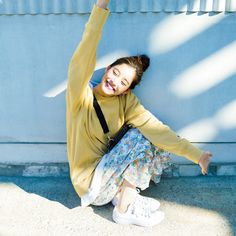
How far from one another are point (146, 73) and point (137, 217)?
84 centimetres

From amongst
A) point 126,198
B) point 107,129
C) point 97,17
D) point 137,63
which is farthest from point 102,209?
point 97,17

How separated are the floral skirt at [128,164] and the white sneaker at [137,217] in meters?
0.12

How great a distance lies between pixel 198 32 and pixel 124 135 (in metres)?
0.73

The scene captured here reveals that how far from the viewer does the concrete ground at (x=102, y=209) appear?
2.26 meters

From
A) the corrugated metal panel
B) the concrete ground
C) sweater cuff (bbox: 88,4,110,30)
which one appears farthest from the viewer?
the corrugated metal panel

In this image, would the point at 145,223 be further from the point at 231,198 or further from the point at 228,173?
the point at 228,173

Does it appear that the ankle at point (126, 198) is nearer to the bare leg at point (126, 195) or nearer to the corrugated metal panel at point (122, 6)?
the bare leg at point (126, 195)

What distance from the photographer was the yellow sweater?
229cm

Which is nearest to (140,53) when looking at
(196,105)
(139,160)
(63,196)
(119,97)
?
(119,97)

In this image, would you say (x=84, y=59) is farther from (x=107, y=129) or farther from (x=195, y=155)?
→ (x=195, y=155)

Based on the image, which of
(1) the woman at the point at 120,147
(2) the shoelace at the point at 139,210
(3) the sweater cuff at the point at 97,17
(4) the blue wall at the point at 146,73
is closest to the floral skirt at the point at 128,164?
(1) the woman at the point at 120,147

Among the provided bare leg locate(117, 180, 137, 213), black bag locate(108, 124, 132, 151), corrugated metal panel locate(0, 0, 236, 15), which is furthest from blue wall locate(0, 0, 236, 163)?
bare leg locate(117, 180, 137, 213)

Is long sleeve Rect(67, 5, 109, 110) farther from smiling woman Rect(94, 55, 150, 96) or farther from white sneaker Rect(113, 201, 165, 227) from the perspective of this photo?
white sneaker Rect(113, 201, 165, 227)

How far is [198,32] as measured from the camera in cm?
245
